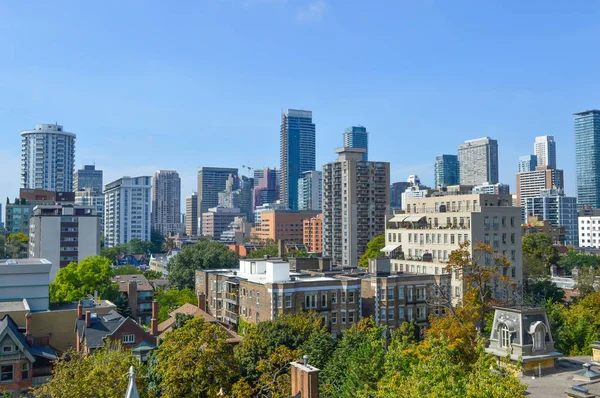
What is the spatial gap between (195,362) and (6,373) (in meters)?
19.8

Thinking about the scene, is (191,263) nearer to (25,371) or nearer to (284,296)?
(284,296)

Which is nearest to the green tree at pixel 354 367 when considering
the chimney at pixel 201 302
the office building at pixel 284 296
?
the office building at pixel 284 296

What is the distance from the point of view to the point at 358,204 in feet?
465

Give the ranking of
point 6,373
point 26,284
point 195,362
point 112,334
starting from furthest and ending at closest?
point 26,284 → point 112,334 → point 6,373 → point 195,362

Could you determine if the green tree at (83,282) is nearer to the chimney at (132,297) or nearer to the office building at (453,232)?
the chimney at (132,297)

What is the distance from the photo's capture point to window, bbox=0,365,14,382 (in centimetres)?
4291

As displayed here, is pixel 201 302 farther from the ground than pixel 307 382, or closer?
closer

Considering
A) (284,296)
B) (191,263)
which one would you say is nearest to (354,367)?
(284,296)

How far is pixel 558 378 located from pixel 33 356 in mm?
40659

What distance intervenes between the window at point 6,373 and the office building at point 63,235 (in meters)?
68.5

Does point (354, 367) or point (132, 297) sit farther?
point (132, 297)

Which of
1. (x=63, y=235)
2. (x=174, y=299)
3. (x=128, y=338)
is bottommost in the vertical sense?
(x=174, y=299)

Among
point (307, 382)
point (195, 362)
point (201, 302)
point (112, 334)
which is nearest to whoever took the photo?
point (307, 382)

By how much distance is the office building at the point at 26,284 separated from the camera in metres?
57.1
